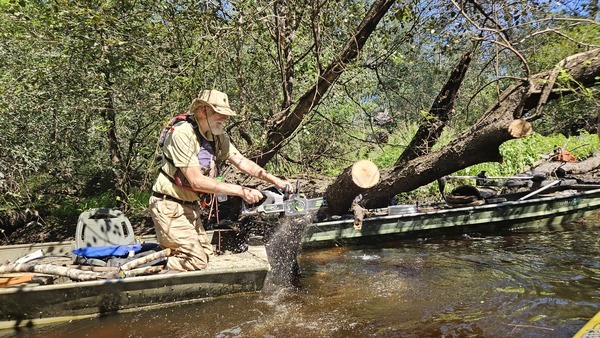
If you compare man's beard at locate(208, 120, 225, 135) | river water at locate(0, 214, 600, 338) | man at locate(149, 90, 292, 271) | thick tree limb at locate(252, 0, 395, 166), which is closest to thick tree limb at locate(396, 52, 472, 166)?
thick tree limb at locate(252, 0, 395, 166)

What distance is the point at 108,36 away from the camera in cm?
724

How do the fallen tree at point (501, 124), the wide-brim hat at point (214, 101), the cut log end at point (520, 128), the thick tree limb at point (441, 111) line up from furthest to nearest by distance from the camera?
the thick tree limb at point (441, 111) → the fallen tree at point (501, 124) → the cut log end at point (520, 128) → the wide-brim hat at point (214, 101)

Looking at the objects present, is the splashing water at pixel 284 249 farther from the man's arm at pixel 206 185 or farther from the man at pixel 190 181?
the man's arm at pixel 206 185

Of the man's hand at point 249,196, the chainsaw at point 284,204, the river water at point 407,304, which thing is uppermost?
the man's hand at point 249,196

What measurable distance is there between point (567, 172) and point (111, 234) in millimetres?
9321

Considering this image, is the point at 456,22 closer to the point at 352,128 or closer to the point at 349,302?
the point at 352,128

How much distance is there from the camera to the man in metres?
4.38

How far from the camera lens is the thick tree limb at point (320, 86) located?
6625 mm

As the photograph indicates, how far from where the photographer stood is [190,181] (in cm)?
436

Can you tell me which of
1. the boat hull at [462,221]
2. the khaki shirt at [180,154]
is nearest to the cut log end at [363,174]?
the boat hull at [462,221]

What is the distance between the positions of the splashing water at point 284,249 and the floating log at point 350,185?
876 millimetres

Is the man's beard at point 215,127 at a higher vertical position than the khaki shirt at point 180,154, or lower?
higher

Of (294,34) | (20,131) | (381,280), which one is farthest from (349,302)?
(20,131)

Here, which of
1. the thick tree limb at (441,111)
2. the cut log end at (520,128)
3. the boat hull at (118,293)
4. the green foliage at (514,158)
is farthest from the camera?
the green foliage at (514,158)
